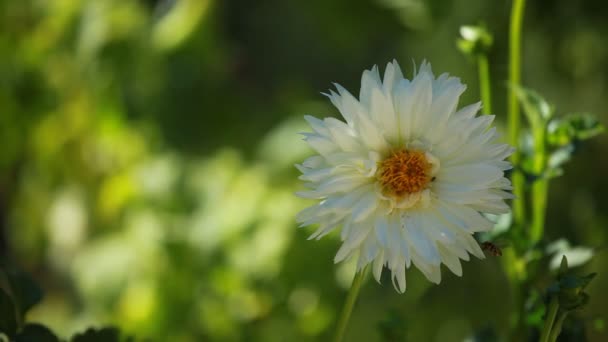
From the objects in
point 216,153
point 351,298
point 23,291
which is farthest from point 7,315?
A: point 216,153

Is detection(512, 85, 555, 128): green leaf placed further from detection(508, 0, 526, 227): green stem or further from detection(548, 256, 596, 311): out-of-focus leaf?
detection(548, 256, 596, 311): out-of-focus leaf

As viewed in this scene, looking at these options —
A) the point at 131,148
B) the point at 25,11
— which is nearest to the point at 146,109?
the point at 131,148

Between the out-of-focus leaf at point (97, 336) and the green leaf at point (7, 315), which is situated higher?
the green leaf at point (7, 315)

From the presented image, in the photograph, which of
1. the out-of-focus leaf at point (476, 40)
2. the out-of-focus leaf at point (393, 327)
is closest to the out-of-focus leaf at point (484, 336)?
the out-of-focus leaf at point (393, 327)

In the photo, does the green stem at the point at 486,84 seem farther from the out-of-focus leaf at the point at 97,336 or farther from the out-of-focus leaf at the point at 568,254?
the out-of-focus leaf at the point at 97,336

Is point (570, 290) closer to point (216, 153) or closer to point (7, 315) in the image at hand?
point (7, 315)

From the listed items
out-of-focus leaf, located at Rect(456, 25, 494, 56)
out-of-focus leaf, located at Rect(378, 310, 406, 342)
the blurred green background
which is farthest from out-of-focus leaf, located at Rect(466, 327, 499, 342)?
the blurred green background

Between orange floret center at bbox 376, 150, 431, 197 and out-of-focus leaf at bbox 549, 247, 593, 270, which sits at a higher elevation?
orange floret center at bbox 376, 150, 431, 197
